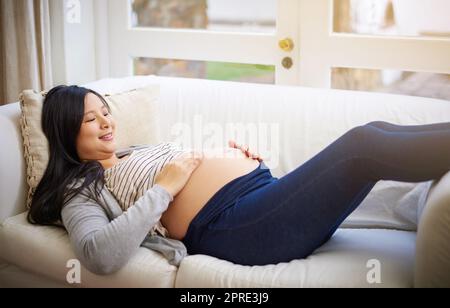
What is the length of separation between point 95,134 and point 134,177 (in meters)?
0.19

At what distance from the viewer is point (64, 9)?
284 cm

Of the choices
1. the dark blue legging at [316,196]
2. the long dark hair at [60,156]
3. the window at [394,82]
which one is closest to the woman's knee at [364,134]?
the dark blue legging at [316,196]

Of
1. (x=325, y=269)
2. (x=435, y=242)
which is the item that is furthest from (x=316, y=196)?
(x=435, y=242)

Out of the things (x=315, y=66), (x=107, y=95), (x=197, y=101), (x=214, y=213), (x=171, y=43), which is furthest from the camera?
(x=171, y=43)

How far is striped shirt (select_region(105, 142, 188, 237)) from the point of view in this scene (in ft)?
6.10

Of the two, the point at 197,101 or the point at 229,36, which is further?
the point at 229,36

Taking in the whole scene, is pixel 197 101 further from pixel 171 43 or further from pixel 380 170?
pixel 380 170

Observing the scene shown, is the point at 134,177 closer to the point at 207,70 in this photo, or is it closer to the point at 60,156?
the point at 60,156

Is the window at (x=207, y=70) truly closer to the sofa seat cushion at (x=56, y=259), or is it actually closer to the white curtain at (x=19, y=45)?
the white curtain at (x=19, y=45)

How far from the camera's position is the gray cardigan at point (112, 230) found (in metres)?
1.63

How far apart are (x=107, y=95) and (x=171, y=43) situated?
88 centimetres

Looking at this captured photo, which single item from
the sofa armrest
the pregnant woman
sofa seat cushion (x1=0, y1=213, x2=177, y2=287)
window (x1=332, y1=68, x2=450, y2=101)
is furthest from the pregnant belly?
Result: window (x1=332, y1=68, x2=450, y2=101)

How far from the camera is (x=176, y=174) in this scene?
1.82 metres
